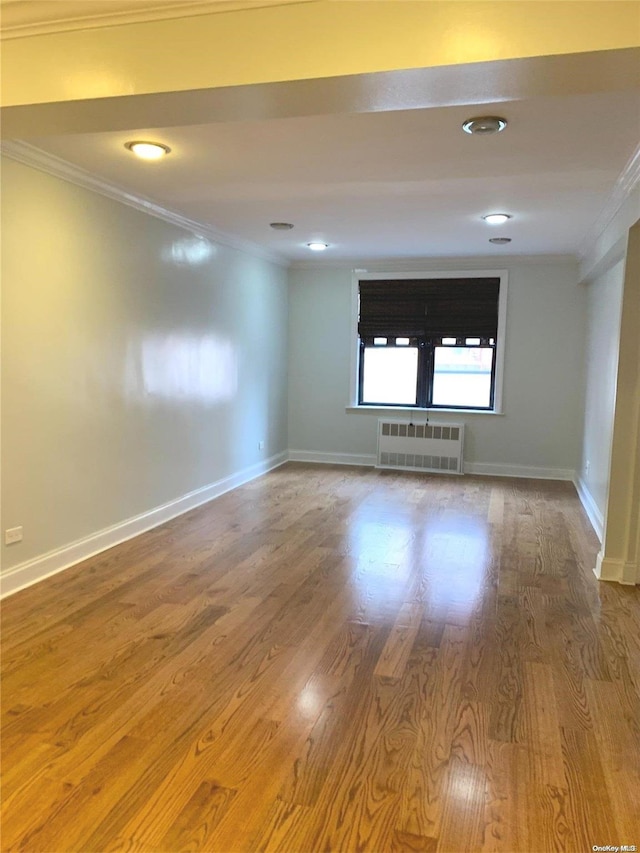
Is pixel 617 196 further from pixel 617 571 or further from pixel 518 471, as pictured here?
pixel 518 471

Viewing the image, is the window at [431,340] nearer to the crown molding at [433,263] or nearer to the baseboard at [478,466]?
the crown molding at [433,263]

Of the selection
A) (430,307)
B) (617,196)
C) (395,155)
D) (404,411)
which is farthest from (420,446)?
(395,155)

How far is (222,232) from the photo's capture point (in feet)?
17.5

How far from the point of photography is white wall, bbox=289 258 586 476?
645 centimetres

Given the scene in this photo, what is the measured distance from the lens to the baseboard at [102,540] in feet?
11.1

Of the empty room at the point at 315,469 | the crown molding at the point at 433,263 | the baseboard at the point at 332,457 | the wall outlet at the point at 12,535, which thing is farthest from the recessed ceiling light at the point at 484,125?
the baseboard at the point at 332,457

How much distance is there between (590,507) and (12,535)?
446cm

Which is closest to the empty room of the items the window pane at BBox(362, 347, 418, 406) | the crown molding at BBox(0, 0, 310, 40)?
the crown molding at BBox(0, 0, 310, 40)

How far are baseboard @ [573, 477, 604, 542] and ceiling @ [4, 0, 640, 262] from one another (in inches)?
89.8

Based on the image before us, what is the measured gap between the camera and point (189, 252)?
195 inches

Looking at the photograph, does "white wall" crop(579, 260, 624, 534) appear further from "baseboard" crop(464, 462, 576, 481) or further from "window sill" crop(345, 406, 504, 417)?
"window sill" crop(345, 406, 504, 417)

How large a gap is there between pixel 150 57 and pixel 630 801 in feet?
9.30

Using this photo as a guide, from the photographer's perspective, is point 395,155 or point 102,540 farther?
point 102,540

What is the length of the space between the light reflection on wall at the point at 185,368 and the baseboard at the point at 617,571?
335 centimetres
